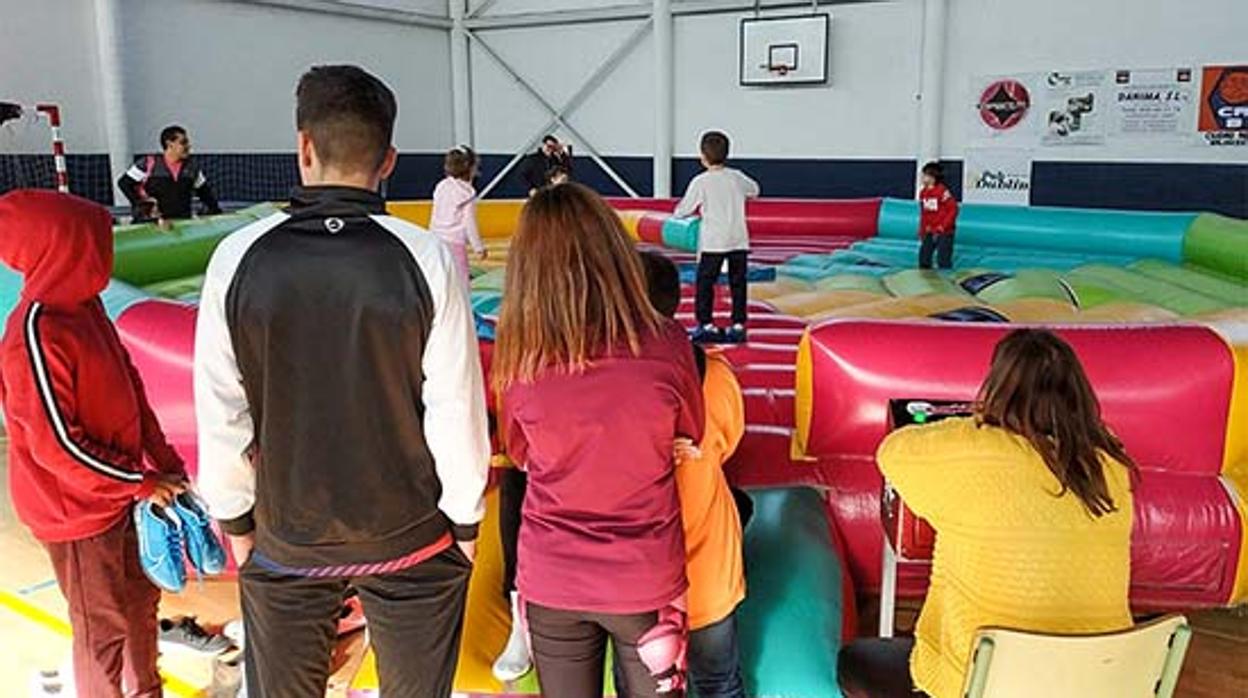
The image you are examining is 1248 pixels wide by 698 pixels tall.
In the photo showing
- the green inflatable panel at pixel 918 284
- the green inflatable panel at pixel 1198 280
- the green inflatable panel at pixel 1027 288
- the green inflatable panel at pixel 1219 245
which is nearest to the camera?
the green inflatable panel at pixel 1198 280

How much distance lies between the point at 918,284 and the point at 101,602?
4.58m

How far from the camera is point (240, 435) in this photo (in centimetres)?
151

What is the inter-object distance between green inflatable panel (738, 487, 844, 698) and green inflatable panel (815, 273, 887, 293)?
3.13m

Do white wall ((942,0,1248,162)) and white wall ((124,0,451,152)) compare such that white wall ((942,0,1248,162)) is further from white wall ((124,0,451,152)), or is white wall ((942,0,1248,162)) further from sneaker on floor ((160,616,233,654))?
sneaker on floor ((160,616,233,654))

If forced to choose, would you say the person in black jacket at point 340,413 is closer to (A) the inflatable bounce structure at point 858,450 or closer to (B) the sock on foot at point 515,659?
(B) the sock on foot at point 515,659

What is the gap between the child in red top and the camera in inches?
255

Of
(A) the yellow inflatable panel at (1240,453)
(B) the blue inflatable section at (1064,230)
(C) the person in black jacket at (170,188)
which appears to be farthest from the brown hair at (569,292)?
(B) the blue inflatable section at (1064,230)

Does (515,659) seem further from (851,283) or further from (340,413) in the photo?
(851,283)

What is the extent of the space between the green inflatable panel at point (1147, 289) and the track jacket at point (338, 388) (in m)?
4.31

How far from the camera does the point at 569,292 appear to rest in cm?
155

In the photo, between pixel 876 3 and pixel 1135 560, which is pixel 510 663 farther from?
pixel 876 3

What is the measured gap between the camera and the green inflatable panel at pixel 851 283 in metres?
5.71

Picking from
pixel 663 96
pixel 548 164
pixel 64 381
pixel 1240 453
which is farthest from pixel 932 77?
pixel 64 381

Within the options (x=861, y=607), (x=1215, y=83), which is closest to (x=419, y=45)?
(x=1215, y=83)
